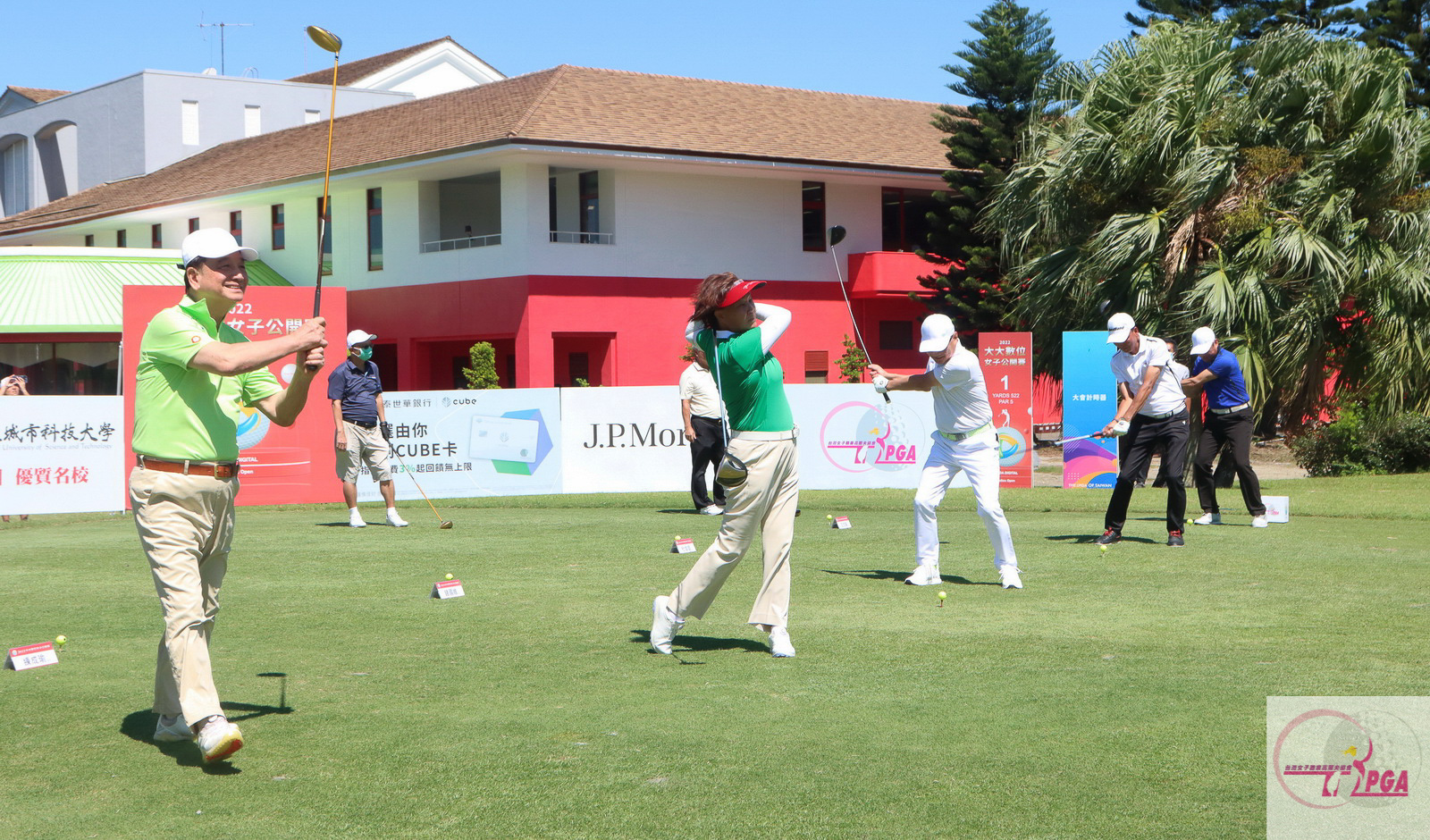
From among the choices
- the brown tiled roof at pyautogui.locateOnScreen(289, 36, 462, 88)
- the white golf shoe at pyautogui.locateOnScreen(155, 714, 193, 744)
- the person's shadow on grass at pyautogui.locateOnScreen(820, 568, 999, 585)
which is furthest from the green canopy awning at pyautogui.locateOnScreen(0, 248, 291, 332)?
the white golf shoe at pyautogui.locateOnScreen(155, 714, 193, 744)

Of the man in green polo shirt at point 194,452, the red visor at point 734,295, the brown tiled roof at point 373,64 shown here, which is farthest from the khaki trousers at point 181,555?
the brown tiled roof at point 373,64

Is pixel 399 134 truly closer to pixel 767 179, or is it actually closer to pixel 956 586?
pixel 767 179

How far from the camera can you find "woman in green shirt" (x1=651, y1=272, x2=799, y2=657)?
7.00 meters

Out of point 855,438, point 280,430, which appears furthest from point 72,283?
point 855,438

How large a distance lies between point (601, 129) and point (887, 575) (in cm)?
2139

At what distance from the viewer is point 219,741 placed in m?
5.09

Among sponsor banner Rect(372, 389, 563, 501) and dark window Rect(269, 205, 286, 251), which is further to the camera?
dark window Rect(269, 205, 286, 251)

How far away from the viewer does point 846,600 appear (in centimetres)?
926

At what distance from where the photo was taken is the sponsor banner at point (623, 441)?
19.8 m

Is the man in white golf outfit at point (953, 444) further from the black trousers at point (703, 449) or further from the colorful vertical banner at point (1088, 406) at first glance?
the colorful vertical banner at point (1088, 406)

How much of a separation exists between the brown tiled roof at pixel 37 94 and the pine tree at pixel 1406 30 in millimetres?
45666

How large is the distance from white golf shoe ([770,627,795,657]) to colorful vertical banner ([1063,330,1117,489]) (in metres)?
12.8

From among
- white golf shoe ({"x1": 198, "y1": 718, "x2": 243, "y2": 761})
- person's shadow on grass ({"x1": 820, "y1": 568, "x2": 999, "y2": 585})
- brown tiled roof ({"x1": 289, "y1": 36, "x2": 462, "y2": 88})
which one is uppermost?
brown tiled roof ({"x1": 289, "y1": 36, "x2": 462, "y2": 88})

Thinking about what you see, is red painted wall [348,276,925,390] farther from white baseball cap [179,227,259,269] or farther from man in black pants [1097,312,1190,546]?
white baseball cap [179,227,259,269]
